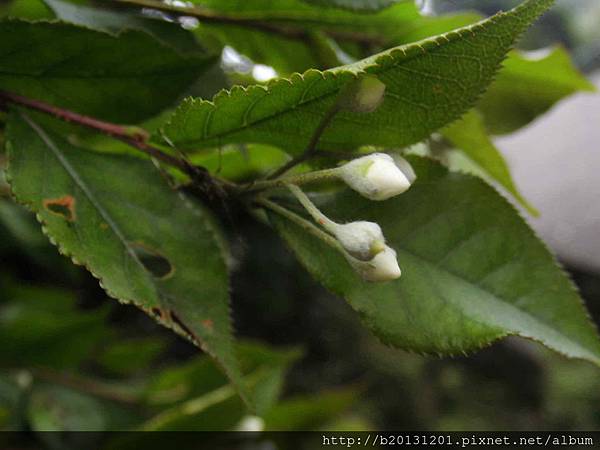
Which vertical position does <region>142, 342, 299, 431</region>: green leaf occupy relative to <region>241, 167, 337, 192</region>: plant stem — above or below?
below

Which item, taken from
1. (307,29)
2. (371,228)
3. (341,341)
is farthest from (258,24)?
(341,341)

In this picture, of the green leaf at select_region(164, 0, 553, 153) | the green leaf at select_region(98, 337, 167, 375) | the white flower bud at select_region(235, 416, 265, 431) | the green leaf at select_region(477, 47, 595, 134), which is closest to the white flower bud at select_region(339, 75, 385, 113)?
the green leaf at select_region(164, 0, 553, 153)

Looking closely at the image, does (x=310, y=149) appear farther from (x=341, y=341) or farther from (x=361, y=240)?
(x=341, y=341)

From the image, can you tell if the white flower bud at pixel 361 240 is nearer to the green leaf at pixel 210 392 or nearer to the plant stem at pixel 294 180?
the plant stem at pixel 294 180

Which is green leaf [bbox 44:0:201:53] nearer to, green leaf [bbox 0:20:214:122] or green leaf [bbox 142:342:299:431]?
green leaf [bbox 0:20:214:122]

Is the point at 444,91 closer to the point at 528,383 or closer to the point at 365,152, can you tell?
the point at 365,152
